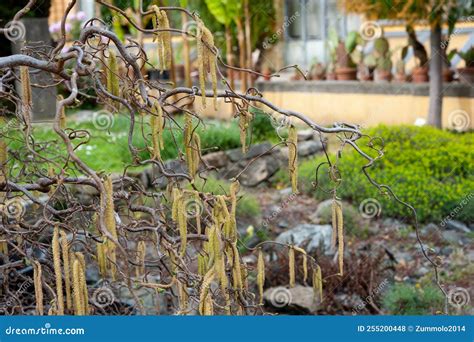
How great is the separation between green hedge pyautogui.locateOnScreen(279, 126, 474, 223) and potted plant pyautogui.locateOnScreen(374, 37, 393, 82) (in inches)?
102

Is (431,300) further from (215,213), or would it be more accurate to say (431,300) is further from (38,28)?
(38,28)

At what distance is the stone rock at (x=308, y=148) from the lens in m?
8.02

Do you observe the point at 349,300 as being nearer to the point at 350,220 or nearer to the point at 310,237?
the point at 310,237

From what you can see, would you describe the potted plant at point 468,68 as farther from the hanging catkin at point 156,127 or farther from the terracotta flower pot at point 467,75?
the hanging catkin at point 156,127

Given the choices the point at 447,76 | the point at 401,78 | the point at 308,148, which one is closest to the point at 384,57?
the point at 401,78

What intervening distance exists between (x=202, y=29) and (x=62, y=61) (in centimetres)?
38

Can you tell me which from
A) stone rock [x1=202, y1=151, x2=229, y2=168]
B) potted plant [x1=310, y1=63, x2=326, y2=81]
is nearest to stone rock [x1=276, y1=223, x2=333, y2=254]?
stone rock [x1=202, y1=151, x2=229, y2=168]

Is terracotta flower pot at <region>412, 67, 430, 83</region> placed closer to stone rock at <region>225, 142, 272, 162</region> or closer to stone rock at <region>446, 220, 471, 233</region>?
stone rock at <region>225, 142, 272, 162</region>

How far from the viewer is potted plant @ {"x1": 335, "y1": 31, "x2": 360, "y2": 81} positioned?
31.1 ft

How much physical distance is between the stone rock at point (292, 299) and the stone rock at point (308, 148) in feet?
11.3

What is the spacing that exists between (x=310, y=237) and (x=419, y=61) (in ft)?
13.4

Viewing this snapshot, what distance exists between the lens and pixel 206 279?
1.79 m

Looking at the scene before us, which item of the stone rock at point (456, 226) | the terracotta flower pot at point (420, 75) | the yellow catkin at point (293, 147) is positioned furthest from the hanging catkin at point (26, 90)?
the terracotta flower pot at point (420, 75)

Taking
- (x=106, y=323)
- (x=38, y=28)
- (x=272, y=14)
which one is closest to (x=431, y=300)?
(x=106, y=323)
